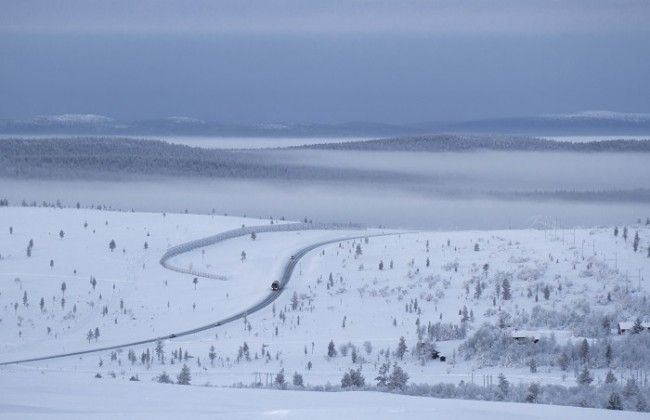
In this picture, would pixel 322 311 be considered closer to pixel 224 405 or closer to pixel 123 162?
pixel 224 405

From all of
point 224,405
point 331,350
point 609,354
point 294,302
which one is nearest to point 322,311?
point 294,302

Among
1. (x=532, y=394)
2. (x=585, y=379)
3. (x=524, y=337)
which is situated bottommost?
(x=585, y=379)

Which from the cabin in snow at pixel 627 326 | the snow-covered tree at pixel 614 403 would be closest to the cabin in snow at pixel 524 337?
the cabin in snow at pixel 627 326

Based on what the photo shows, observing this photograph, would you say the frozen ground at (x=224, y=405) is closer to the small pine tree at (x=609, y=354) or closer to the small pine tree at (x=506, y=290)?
the small pine tree at (x=609, y=354)


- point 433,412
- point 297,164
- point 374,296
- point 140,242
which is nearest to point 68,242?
point 140,242

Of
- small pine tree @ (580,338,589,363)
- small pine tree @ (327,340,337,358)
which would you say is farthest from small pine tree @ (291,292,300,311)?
small pine tree @ (580,338,589,363)

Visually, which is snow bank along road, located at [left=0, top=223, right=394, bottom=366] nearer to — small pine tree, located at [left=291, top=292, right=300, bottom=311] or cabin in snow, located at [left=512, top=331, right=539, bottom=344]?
small pine tree, located at [left=291, top=292, right=300, bottom=311]
